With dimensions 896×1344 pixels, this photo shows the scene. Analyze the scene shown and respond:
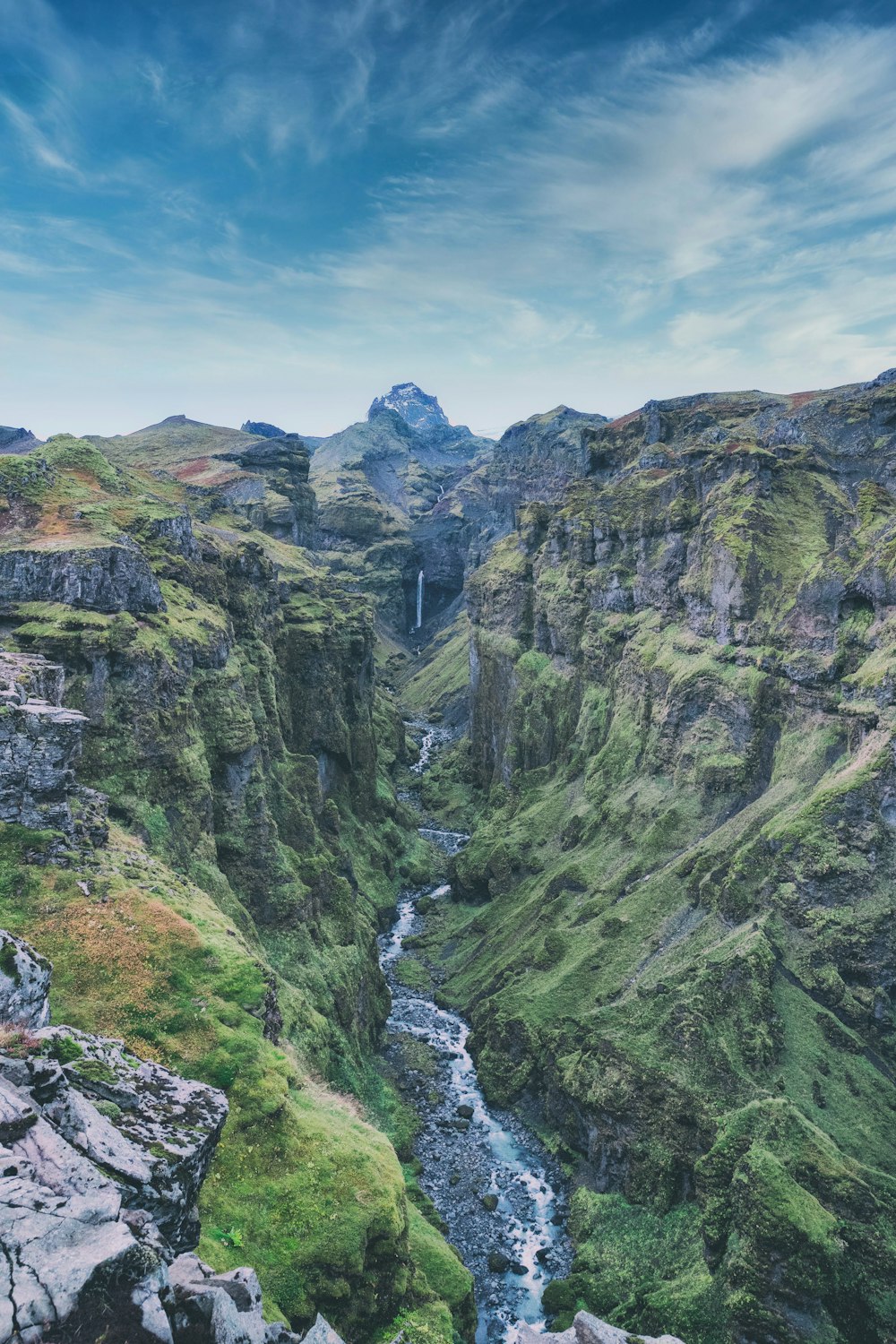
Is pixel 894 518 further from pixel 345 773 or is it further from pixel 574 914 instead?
pixel 345 773

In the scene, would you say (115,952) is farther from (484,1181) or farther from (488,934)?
(488,934)

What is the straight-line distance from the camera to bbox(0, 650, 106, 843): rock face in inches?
1724

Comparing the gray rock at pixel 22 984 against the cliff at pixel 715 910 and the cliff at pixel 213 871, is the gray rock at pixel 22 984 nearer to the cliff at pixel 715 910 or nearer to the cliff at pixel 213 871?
the cliff at pixel 213 871

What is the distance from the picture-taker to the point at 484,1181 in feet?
236

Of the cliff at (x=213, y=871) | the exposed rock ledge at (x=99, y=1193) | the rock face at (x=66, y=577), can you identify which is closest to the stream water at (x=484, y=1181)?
the cliff at (x=213, y=871)

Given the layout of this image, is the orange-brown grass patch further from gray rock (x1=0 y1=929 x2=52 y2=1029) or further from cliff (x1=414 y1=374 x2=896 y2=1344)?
cliff (x1=414 y1=374 x2=896 y2=1344)

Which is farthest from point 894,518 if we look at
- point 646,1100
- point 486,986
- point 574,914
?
point 486,986

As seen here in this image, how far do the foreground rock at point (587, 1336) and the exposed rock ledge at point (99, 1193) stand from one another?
14469 mm

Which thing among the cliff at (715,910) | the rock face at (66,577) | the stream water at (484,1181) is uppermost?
the rock face at (66,577)

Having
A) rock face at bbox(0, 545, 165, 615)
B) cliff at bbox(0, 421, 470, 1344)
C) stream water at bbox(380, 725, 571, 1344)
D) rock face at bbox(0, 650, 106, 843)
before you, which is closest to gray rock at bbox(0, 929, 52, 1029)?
cliff at bbox(0, 421, 470, 1344)

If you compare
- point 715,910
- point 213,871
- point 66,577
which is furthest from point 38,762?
point 715,910

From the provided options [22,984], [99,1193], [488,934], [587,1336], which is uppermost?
[22,984]

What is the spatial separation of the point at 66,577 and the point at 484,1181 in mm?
66529

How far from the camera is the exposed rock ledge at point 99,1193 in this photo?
56.2ft
